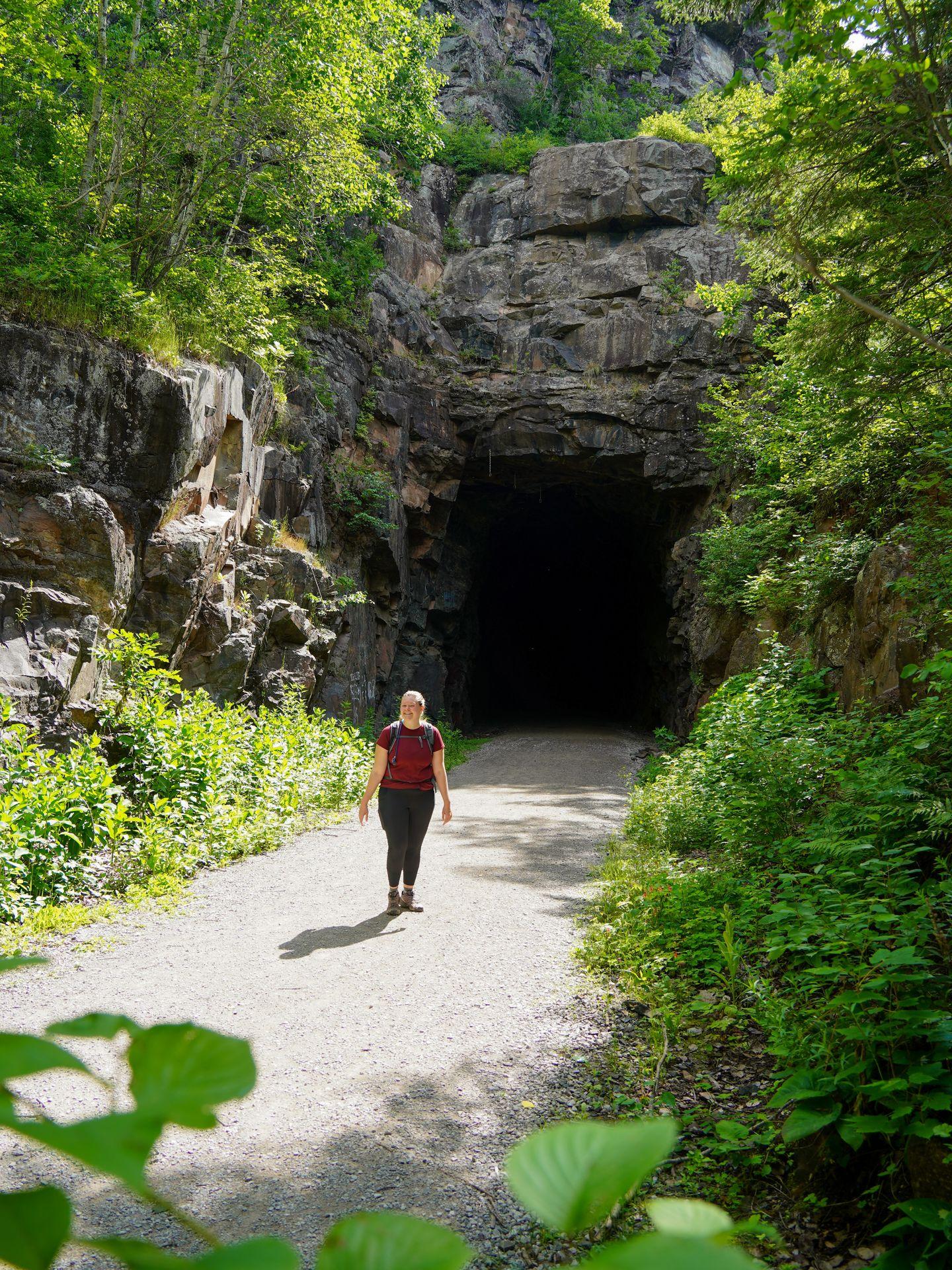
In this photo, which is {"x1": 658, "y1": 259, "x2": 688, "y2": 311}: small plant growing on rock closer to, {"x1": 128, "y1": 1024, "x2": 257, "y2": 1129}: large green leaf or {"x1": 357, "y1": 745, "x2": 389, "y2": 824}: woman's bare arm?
{"x1": 357, "y1": 745, "x2": 389, "y2": 824}: woman's bare arm

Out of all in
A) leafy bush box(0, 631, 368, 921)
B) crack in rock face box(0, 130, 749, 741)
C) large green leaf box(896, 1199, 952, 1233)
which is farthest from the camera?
A: crack in rock face box(0, 130, 749, 741)

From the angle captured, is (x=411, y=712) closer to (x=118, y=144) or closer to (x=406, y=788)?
(x=406, y=788)

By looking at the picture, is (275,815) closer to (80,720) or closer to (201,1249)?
(80,720)

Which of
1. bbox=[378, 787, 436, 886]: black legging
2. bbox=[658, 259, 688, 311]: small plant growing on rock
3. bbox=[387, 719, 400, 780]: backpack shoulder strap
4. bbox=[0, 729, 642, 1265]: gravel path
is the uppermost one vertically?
bbox=[658, 259, 688, 311]: small plant growing on rock

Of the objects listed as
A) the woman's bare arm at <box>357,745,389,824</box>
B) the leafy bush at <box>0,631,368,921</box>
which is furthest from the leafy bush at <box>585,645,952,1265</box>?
the leafy bush at <box>0,631,368,921</box>

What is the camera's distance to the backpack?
238 inches

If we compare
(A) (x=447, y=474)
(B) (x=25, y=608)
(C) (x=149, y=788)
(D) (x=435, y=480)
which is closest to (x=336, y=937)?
(C) (x=149, y=788)

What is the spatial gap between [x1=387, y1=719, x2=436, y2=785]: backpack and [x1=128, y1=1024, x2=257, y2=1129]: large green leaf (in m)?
5.65

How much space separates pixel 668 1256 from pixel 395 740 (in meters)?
5.87

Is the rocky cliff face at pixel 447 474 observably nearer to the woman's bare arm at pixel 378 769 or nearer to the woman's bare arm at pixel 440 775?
the woman's bare arm at pixel 378 769

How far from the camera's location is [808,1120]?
104 inches

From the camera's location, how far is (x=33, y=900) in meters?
5.41

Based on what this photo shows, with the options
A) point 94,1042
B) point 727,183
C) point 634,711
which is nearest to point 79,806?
point 94,1042

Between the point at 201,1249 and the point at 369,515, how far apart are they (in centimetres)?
1552
